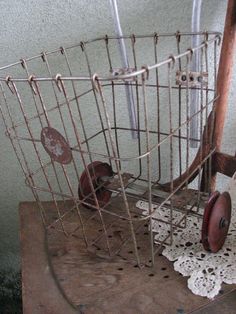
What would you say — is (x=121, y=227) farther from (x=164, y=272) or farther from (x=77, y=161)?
(x=77, y=161)

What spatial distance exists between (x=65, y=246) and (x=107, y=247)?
0.30 ft

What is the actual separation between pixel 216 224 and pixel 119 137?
1.52 feet

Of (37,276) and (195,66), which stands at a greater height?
(195,66)

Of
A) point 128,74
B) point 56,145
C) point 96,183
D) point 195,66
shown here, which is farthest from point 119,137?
point 128,74

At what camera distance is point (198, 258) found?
73 cm

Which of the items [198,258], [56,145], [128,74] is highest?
[128,74]

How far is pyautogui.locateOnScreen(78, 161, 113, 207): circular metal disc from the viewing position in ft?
2.91

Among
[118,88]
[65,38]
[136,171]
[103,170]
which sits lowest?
[136,171]

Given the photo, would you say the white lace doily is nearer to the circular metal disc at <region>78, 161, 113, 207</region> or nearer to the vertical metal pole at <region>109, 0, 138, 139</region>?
the circular metal disc at <region>78, 161, 113, 207</region>

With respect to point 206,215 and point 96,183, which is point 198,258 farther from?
point 96,183

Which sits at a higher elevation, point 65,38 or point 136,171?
point 65,38

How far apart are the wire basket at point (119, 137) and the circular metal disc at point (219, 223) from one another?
9 centimetres

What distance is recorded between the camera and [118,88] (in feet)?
3.38

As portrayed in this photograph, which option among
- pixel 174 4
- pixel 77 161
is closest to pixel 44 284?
pixel 77 161
